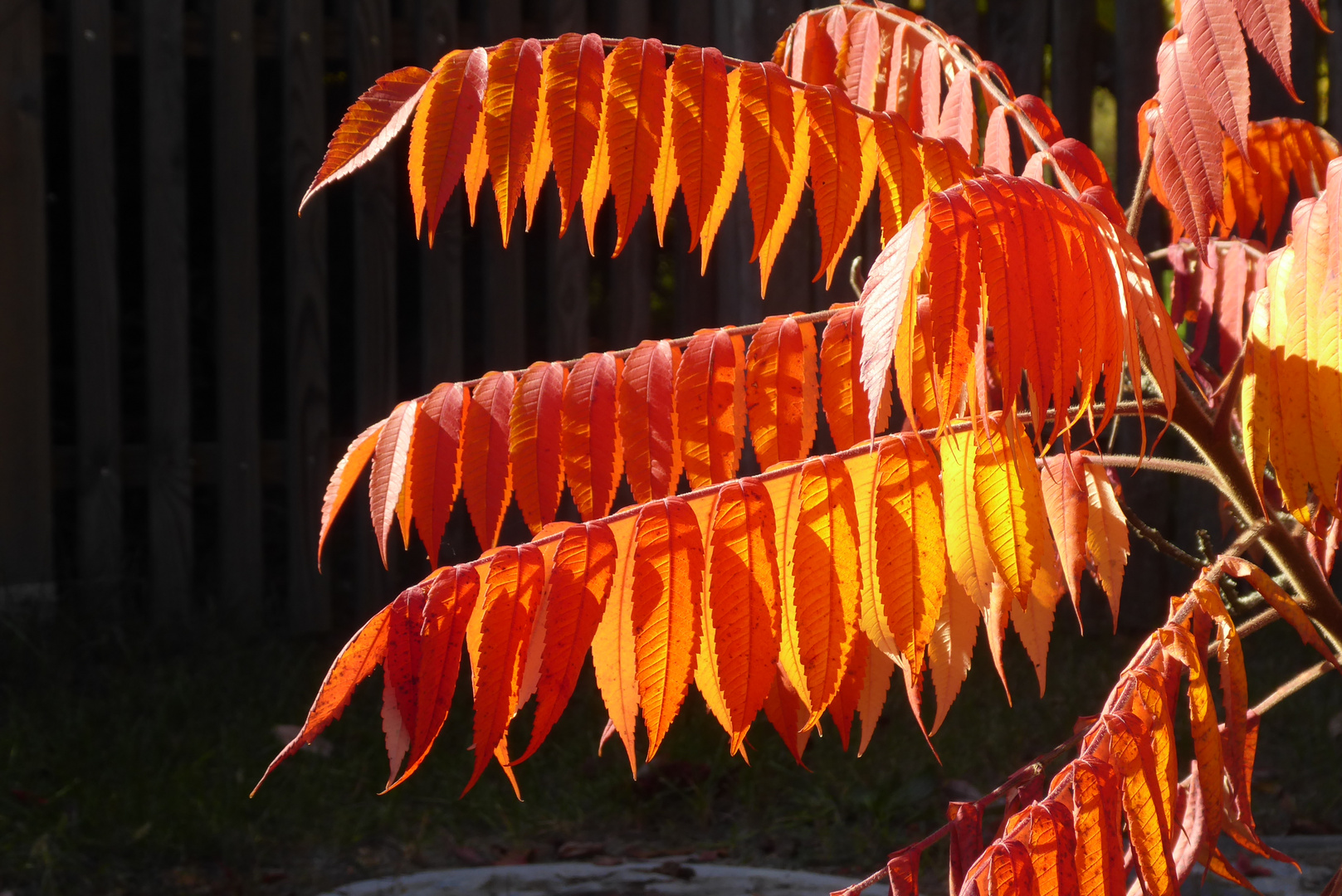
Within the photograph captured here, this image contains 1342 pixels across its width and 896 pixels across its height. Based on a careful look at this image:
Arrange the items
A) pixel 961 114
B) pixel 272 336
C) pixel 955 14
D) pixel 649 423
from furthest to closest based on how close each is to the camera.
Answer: pixel 272 336, pixel 955 14, pixel 961 114, pixel 649 423

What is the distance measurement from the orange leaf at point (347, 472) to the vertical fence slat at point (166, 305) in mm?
2916

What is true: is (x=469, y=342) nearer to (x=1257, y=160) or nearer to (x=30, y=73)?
(x=30, y=73)

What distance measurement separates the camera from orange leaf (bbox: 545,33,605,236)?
3.75 ft

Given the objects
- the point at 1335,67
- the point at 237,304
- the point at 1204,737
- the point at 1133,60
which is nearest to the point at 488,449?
the point at 1204,737

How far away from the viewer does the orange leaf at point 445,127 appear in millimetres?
1113

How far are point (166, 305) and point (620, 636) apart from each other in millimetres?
3363

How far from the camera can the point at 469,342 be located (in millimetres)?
4457

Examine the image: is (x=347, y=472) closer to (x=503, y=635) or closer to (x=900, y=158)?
(x=503, y=635)

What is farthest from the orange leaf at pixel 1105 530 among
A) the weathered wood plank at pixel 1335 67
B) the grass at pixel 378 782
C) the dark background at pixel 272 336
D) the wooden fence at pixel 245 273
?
the weathered wood plank at pixel 1335 67

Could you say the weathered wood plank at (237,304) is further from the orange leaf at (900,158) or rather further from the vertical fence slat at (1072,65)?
the orange leaf at (900,158)

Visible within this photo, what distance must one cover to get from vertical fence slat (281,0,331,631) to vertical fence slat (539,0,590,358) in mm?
748

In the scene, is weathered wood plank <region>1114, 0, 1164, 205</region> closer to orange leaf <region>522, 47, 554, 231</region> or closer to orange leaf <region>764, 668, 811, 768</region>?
orange leaf <region>522, 47, 554, 231</region>

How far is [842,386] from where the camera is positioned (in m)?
1.27

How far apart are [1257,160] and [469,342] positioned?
3.06 metres
